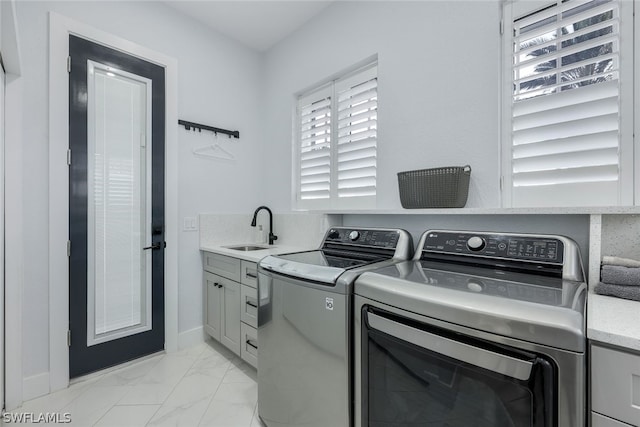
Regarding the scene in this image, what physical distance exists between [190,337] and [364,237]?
187 centimetres

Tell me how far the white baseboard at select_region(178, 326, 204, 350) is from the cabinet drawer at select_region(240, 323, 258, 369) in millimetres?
681

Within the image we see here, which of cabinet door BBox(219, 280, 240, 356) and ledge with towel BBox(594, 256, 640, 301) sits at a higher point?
ledge with towel BBox(594, 256, 640, 301)

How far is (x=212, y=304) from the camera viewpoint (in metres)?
2.40

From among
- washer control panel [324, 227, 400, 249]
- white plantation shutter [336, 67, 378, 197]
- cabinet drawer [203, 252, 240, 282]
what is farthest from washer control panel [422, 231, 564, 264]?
cabinet drawer [203, 252, 240, 282]

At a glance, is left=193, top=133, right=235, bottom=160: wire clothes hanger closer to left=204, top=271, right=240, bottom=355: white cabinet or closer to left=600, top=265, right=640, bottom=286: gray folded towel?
left=204, top=271, right=240, bottom=355: white cabinet

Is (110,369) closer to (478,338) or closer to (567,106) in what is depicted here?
(478,338)

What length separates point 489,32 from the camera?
148 centimetres

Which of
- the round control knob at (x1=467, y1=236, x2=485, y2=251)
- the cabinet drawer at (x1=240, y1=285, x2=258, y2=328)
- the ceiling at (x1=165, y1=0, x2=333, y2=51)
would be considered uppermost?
the ceiling at (x1=165, y1=0, x2=333, y2=51)

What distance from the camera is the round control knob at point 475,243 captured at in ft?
4.06

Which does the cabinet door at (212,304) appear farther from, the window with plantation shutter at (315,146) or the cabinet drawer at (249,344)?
the window with plantation shutter at (315,146)

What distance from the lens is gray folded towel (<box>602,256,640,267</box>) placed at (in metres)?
0.92

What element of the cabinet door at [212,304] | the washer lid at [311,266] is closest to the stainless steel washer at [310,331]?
the washer lid at [311,266]

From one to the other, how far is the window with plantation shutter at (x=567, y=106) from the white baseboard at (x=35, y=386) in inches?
118

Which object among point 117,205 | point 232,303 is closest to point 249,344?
point 232,303
